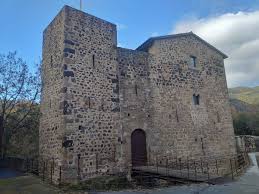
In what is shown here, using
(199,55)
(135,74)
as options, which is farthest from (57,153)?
(199,55)

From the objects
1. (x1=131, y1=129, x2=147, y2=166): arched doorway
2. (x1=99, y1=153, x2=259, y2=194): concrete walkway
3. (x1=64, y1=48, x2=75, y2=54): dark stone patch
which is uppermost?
(x1=64, y1=48, x2=75, y2=54): dark stone patch

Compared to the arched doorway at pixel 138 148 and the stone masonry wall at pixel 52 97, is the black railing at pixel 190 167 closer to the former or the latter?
the arched doorway at pixel 138 148

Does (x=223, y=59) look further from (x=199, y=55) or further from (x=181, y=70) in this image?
(x=181, y=70)

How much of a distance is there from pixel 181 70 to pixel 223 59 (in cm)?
601

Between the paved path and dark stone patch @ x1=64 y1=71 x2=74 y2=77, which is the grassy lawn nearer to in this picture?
the paved path

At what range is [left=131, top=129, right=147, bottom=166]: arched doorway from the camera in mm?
14531

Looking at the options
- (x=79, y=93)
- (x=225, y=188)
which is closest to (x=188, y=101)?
(x=79, y=93)

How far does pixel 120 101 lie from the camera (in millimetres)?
14602

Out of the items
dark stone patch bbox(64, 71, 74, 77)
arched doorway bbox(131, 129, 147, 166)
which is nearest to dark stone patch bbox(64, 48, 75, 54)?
dark stone patch bbox(64, 71, 74, 77)

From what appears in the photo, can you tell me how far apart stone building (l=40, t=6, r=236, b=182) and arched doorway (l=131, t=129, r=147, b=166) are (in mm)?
57

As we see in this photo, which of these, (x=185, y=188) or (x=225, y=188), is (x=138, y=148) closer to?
(x=185, y=188)

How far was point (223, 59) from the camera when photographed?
2175cm

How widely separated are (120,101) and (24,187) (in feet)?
22.5

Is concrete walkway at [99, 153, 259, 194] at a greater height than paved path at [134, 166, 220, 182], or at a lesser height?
lesser
